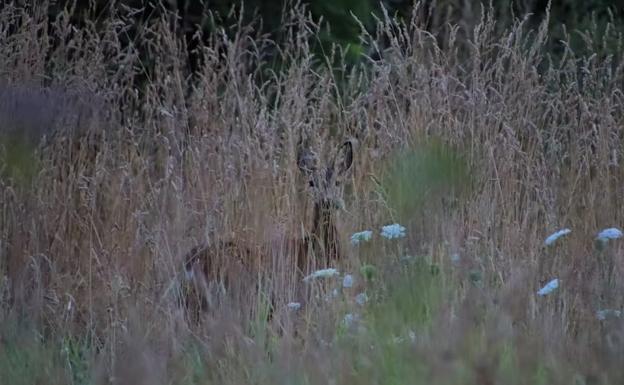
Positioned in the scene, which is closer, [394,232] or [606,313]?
[606,313]

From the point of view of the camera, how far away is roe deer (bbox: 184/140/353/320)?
571cm

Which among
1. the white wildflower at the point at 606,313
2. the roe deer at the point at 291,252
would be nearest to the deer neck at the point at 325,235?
the roe deer at the point at 291,252

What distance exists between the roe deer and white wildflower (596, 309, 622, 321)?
1688mm

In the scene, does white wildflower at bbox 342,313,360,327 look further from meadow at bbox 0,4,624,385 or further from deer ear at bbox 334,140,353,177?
deer ear at bbox 334,140,353,177

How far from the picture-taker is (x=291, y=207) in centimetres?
624

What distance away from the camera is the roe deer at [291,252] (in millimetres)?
5715

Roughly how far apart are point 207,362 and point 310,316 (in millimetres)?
884

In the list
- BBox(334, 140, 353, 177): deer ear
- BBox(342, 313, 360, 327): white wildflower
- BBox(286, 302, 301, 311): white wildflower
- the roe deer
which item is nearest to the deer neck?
the roe deer

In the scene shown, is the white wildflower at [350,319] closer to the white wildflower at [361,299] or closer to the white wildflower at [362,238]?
the white wildflower at [361,299]

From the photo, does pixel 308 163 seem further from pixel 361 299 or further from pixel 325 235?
pixel 361 299

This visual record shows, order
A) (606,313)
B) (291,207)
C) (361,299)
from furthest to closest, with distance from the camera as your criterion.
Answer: (291,207) < (361,299) < (606,313)

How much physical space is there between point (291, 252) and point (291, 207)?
1.51ft

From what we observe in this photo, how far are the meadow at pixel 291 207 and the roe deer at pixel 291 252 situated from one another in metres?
0.07

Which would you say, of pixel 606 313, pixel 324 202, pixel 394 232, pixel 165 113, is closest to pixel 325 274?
pixel 394 232
